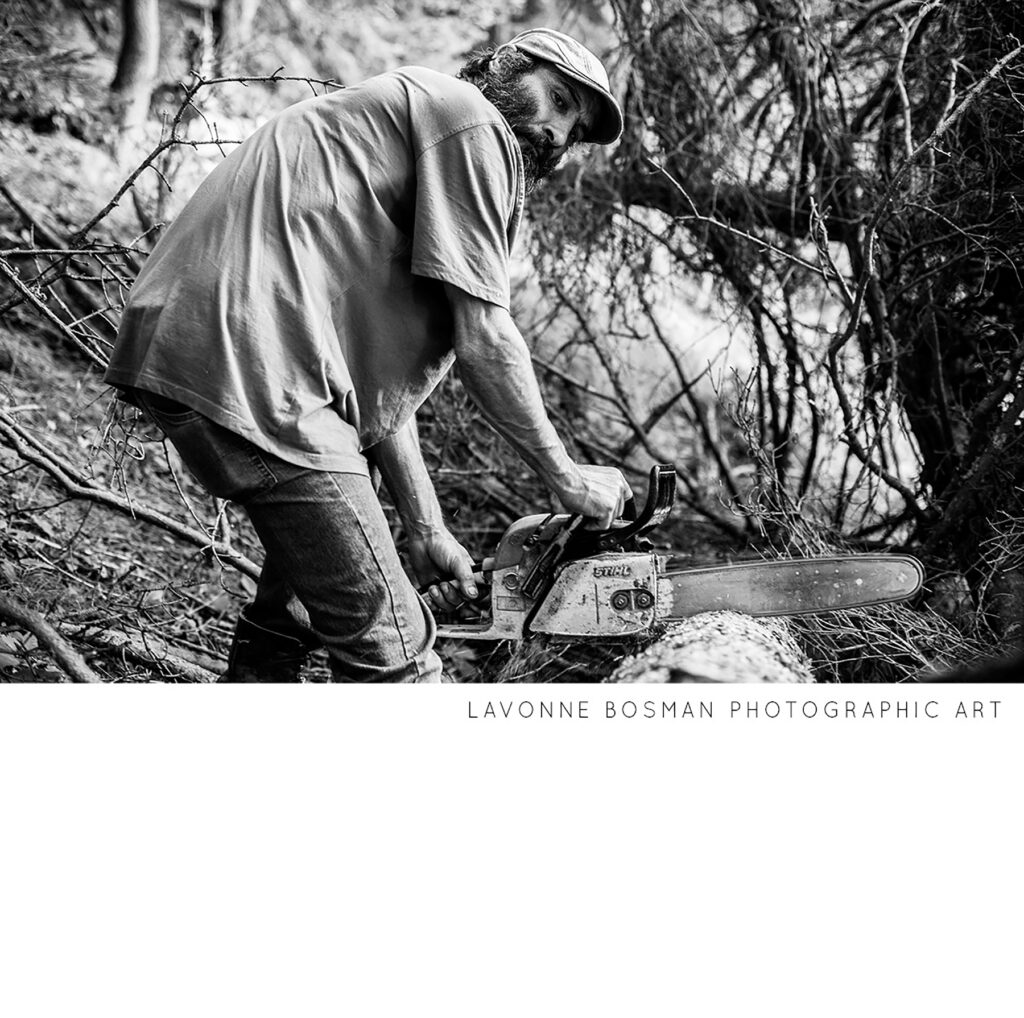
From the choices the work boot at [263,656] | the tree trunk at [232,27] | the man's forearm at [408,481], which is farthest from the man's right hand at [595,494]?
the tree trunk at [232,27]

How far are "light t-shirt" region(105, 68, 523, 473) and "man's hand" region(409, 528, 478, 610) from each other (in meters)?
0.34

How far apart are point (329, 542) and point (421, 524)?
0.35 meters

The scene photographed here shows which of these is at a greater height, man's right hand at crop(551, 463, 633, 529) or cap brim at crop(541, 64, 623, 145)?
cap brim at crop(541, 64, 623, 145)

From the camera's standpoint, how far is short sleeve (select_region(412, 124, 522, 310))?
4.88ft

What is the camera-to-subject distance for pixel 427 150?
1.50m

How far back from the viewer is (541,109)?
1.63 meters

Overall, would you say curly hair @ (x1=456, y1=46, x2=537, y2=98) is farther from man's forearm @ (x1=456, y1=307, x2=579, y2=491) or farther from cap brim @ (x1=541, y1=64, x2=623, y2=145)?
man's forearm @ (x1=456, y1=307, x2=579, y2=491)

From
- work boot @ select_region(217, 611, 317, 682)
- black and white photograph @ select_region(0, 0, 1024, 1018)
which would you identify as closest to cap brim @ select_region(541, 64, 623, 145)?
black and white photograph @ select_region(0, 0, 1024, 1018)

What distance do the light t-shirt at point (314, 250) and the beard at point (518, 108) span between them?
0.10m

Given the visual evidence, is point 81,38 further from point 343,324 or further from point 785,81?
point 343,324

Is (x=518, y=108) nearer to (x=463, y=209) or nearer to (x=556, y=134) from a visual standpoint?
(x=556, y=134)
